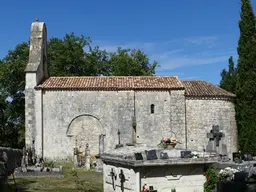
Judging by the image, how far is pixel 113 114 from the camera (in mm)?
28781

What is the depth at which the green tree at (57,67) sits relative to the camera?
40406 mm

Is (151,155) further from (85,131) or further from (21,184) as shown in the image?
(85,131)

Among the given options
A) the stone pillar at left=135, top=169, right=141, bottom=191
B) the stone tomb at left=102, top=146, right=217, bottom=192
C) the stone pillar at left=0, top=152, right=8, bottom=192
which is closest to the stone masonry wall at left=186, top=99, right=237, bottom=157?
the stone tomb at left=102, top=146, right=217, bottom=192

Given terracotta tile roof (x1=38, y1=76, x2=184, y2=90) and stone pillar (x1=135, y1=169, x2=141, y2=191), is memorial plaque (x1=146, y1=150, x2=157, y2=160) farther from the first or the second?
terracotta tile roof (x1=38, y1=76, x2=184, y2=90)

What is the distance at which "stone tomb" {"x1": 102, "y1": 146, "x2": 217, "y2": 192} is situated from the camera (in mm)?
9883

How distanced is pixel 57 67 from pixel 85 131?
17.8 m

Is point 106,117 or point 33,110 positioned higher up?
point 33,110

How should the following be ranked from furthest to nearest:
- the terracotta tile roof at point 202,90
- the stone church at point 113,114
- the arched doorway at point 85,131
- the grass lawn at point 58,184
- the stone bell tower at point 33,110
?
the terracotta tile roof at point 202,90 < the arched doorway at point 85,131 < the stone church at point 113,114 < the stone bell tower at point 33,110 < the grass lawn at point 58,184

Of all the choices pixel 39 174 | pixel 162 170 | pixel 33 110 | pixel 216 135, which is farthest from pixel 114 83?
pixel 162 170

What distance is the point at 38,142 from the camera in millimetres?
28016

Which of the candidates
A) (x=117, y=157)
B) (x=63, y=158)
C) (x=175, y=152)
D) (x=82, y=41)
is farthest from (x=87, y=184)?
(x=82, y=41)

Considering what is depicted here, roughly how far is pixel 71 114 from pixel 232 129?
12458 mm

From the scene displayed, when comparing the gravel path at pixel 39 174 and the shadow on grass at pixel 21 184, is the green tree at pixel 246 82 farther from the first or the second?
the shadow on grass at pixel 21 184

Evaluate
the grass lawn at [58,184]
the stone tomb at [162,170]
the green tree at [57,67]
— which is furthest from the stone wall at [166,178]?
the green tree at [57,67]
